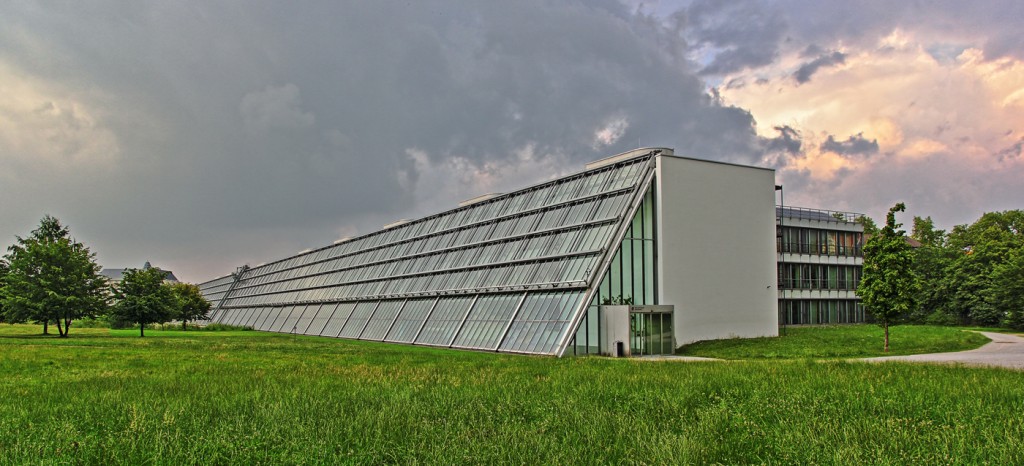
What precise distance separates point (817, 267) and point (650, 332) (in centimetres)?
3766

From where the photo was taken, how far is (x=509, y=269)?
1913 inches

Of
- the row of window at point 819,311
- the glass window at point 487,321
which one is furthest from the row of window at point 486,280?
the row of window at point 819,311

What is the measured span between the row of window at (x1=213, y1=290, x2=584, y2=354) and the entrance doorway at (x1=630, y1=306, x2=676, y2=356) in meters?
3.50

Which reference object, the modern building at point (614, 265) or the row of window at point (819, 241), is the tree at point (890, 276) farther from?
the row of window at point (819, 241)

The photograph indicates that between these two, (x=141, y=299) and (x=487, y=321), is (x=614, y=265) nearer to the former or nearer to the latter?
(x=487, y=321)

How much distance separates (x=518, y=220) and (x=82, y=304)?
40.3 metres

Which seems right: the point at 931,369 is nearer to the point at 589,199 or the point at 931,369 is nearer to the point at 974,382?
the point at 974,382

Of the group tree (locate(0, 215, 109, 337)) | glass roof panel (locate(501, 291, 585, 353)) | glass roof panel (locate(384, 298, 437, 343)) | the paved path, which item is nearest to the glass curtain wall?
glass roof panel (locate(501, 291, 585, 353))

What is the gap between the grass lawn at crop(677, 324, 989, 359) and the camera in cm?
3672

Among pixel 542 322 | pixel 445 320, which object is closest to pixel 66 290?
pixel 445 320

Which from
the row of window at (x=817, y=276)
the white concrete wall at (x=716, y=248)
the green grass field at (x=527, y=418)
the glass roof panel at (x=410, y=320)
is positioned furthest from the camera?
the row of window at (x=817, y=276)

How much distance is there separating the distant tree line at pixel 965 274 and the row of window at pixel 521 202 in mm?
15873

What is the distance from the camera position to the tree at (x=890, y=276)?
41.9 meters

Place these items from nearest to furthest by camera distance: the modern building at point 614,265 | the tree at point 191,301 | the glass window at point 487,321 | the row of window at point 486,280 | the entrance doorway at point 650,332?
the entrance doorway at point 650,332 → the modern building at point 614,265 → the row of window at point 486,280 → the glass window at point 487,321 → the tree at point 191,301
